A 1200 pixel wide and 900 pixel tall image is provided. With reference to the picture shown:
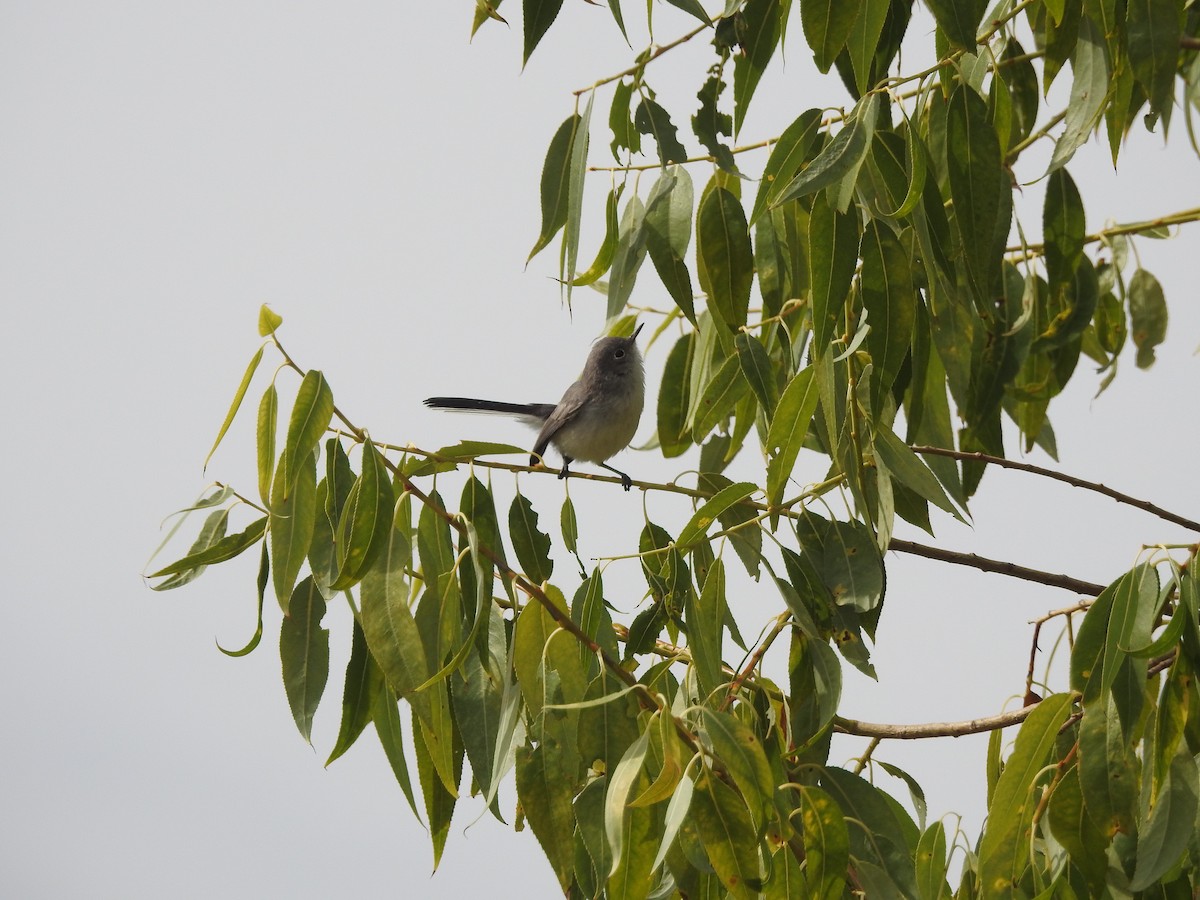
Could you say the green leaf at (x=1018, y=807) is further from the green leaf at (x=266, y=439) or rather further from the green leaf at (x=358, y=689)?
the green leaf at (x=266, y=439)

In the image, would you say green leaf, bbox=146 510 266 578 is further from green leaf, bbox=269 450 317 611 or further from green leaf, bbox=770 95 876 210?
green leaf, bbox=770 95 876 210

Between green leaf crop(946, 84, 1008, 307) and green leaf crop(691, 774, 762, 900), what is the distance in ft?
2.46

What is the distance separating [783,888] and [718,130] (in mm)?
1127

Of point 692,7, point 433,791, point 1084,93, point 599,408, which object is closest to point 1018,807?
point 433,791

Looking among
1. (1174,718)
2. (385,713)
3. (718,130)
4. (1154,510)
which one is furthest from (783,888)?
(718,130)

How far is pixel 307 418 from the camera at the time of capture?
1.84m

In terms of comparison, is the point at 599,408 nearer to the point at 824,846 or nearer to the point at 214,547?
the point at 214,547

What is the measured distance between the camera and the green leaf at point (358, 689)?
1953 millimetres

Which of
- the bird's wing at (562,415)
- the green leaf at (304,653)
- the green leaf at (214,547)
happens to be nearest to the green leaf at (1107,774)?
the green leaf at (304,653)

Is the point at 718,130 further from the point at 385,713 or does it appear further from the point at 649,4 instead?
the point at 385,713

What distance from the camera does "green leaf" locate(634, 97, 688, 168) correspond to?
200 cm

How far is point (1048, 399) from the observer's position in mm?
2297

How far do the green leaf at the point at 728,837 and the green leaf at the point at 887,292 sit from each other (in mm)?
611

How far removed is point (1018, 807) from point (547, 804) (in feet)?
2.22
